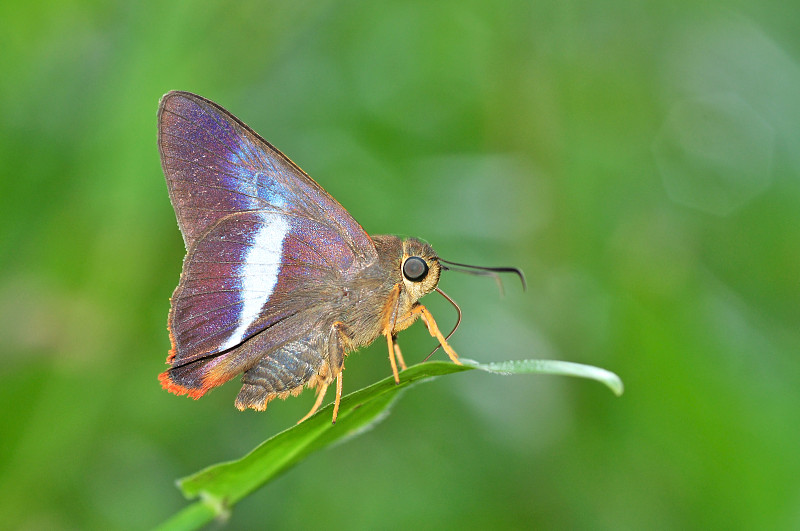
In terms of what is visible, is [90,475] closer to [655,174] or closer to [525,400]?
[525,400]

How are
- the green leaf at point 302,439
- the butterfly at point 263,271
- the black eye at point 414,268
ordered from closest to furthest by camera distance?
the green leaf at point 302,439 → the butterfly at point 263,271 → the black eye at point 414,268

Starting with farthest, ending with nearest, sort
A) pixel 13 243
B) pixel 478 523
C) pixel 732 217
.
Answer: pixel 732 217 → pixel 478 523 → pixel 13 243

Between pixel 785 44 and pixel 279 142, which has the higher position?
pixel 785 44

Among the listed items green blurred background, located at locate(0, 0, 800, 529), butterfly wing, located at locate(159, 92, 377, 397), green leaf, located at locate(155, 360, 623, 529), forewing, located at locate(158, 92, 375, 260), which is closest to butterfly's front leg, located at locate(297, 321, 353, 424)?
butterfly wing, located at locate(159, 92, 377, 397)

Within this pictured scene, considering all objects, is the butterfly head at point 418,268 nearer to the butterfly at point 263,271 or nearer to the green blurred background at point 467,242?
the butterfly at point 263,271

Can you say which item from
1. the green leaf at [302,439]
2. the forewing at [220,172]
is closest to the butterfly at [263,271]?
the forewing at [220,172]

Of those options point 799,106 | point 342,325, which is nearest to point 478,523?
point 342,325

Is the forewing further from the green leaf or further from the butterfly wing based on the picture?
the green leaf
